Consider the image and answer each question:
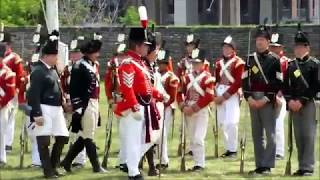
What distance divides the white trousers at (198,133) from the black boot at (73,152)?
1.66 metres

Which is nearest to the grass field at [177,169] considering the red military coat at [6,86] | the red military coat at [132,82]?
the red military coat at [6,86]

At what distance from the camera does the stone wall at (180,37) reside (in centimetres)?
2938

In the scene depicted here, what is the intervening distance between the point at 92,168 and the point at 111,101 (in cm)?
125

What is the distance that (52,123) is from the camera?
36.1 ft

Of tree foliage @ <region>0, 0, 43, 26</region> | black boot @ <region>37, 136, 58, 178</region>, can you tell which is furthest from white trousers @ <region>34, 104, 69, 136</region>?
tree foliage @ <region>0, 0, 43, 26</region>

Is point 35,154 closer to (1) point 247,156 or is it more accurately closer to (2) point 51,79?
(2) point 51,79

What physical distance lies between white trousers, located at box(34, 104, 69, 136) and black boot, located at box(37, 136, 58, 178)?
0.09 m

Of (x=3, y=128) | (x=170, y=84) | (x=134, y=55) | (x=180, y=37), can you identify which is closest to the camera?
(x=134, y=55)

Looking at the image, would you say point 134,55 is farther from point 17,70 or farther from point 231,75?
point 231,75

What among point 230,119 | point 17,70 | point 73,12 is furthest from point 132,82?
point 73,12

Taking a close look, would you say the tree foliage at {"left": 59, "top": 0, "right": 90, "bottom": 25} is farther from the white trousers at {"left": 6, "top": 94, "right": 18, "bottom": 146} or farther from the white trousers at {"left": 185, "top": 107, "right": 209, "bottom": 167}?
the white trousers at {"left": 185, "top": 107, "right": 209, "bottom": 167}

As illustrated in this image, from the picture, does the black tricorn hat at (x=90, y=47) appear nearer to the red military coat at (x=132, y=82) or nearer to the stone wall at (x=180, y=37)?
the red military coat at (x=132, y=82)

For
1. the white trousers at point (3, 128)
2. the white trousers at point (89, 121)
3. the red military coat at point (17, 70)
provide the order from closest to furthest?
the white trousers at point (89, 121) → the white trousers at point (3, 128) → the red military coat at point (17, 70)

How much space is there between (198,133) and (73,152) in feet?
6.09
